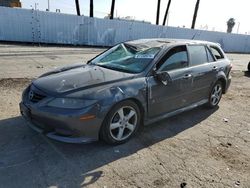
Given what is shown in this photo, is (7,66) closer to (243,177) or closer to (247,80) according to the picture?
(243,177)

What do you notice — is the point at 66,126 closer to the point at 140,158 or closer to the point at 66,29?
the point at 140,158

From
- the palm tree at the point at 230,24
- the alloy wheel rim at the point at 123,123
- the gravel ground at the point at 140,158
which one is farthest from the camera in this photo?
the palm tree at the point at 230,24

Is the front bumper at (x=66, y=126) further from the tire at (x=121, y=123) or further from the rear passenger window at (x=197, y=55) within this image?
the rear passenger window at (x=197, y=55)

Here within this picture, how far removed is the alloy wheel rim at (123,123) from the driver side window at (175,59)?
3.05 ft

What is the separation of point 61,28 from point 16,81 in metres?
13.1

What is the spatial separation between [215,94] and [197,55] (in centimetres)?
117

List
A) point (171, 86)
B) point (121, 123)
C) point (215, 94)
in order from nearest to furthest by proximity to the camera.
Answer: point (121, 123)
point (171, 86)
point (215, 94)

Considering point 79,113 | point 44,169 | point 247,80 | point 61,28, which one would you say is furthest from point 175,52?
point 61,28

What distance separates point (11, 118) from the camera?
4.53 metres

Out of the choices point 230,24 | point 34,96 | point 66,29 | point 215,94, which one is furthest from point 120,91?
point 230,24

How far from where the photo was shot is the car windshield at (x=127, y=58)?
4150 mm

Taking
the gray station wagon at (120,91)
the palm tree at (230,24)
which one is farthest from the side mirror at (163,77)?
the palm tree at (230,24)

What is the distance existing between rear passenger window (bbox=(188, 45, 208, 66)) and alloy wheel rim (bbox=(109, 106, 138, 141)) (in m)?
1.80

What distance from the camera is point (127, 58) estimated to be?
4.45 m
